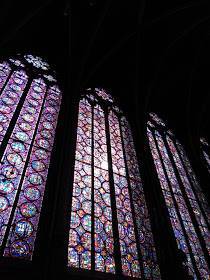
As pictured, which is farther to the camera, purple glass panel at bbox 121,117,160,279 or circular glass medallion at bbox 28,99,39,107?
circular glass medallion at bbox 28,99,39,107

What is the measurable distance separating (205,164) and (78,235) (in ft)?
21.3

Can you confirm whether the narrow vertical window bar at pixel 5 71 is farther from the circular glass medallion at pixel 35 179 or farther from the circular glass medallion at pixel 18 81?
the circular glass medallion at pixel 35 179

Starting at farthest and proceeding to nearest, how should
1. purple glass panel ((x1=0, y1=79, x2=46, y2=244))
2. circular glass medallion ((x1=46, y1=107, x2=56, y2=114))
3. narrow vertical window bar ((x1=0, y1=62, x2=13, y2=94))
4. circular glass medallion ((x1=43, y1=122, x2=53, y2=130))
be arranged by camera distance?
circular glass medallion ((x1=46, y1=107, x2=56, y2=114)) → narrow vertical window bar ((x1=0, y1=62, x2=13, y2=94)) → circular glass medallion ((x1=43, y1=122, x2=53, y2=130)) → purple glass panel ((x1=0, y1=79, x2=46, y2=244))

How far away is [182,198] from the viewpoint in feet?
26.9

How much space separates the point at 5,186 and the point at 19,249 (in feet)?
3.84

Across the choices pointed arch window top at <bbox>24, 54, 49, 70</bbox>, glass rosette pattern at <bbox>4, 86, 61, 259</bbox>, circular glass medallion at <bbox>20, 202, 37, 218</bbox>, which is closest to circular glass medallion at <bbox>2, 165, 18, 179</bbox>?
glass rosette pattern at <bbox>4, 86, 61, 259</bbox>

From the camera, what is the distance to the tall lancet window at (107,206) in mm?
5305

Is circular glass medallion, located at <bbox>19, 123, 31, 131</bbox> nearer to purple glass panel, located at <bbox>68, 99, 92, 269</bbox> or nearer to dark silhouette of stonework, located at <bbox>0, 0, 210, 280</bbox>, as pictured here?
dark silhouette of stonework, located at <bbox>0, 0, 210, 280</bbox>

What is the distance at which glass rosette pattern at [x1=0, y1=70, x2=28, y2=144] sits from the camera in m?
6.31

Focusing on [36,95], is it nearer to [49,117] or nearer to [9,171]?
[49,117]

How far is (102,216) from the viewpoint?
595cm

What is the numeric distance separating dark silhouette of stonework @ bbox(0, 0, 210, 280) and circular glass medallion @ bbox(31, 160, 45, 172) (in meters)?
0.18

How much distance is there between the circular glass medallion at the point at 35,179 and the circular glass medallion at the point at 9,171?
31cm

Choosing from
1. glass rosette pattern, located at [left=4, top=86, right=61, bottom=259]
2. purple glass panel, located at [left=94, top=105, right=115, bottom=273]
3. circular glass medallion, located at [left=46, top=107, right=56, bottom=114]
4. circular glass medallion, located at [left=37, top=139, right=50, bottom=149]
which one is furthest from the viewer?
circular glass medallion, located at [left=46, top=107, right=56, bottom=114]
